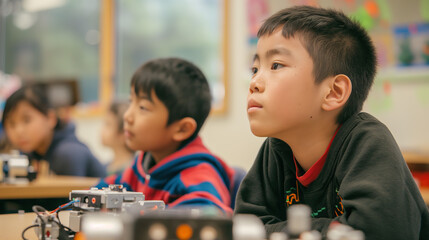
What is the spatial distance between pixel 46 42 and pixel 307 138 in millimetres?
5977

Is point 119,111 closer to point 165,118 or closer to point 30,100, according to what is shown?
point 30,100

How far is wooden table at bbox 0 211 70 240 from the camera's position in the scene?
3.47 ft

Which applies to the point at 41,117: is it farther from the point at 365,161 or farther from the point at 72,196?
the point at 365,161

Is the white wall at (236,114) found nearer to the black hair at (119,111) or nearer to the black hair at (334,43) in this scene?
the black hair at (119,111)

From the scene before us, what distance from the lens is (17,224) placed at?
4.04 ft

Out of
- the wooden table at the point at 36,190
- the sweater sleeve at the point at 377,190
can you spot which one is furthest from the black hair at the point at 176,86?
the sweater sleeve at the point at 377,190

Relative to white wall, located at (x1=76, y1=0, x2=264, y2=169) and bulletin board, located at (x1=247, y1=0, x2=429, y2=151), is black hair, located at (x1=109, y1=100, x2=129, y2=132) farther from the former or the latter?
bulletin board, located at (x1=247, y1=0, x2=429, y2=151)

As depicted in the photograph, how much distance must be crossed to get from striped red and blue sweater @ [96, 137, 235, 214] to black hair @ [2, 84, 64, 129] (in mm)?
1428

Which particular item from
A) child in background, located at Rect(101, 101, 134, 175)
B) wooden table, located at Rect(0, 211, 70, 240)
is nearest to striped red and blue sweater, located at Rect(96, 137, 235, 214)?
wooden table, located at Rect(0, 211, 70, 240)

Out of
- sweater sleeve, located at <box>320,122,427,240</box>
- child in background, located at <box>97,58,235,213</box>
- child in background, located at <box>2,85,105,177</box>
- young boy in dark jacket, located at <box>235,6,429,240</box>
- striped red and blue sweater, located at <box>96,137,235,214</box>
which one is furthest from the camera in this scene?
child in background, located at <box>2,85,105,177</box>

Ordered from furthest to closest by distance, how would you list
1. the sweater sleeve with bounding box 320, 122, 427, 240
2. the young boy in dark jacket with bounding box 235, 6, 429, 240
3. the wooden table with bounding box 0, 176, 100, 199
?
the wooden table with bounding box 0, 176, 100, 199, the young boy in dark jacket with bounding box 235, 6, 429, 240, the sweater sleeve with bounding box 320, 122, 427, 240

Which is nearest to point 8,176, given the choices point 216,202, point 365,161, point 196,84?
point 196,84

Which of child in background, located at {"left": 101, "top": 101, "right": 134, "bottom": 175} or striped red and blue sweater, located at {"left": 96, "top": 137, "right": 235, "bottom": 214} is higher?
striped red and blue sweater, located at {"left": 96, "top": 137, "right": 235, "bottom": 214}

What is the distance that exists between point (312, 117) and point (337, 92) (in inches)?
3.4
